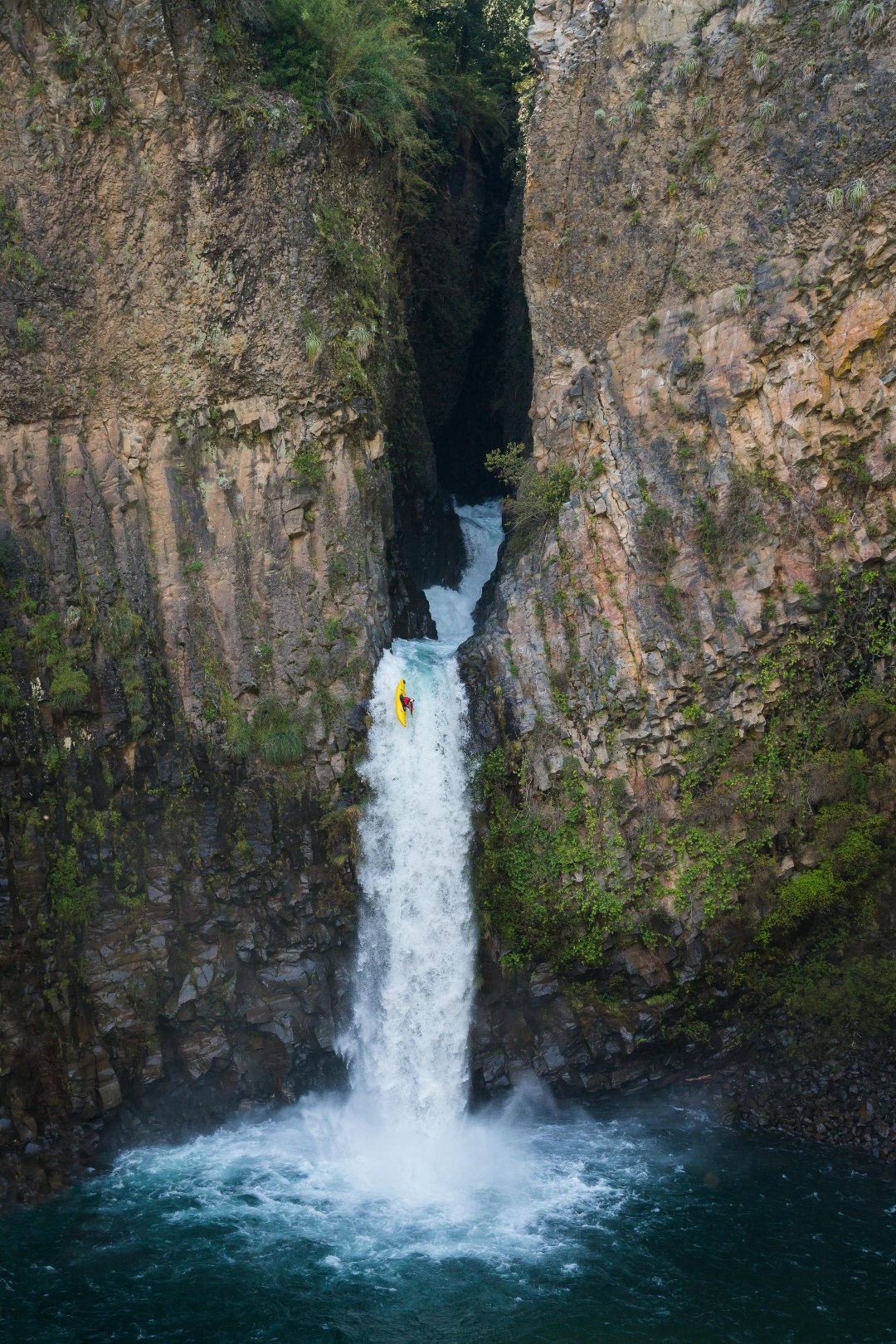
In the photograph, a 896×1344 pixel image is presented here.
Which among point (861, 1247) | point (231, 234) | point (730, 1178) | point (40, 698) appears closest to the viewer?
point (861, 1247)

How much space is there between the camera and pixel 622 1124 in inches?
689

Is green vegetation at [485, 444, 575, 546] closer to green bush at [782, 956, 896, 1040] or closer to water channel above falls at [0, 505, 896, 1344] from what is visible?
water channel above falls at [0, 505, 896, 1344]

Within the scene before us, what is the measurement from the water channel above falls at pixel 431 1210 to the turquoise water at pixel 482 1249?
1.4 inches

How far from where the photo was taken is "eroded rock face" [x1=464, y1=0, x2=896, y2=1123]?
16594mm

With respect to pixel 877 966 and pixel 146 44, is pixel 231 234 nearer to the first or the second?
pixel 146 44

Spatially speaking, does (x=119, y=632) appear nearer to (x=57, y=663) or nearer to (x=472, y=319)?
(x=57, y=663)

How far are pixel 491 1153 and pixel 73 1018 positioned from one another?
721 cm

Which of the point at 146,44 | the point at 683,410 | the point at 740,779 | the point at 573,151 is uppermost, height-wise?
the point at 146,44

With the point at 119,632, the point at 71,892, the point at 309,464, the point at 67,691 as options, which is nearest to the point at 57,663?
the point at 67,691

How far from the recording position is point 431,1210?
1491 cm

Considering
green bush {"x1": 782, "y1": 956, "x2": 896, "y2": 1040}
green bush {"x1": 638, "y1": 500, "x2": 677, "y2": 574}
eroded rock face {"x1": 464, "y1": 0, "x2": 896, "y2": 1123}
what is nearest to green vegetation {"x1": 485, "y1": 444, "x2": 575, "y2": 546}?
eroded rock face {"x1": 464, "y1": 0, "x2": 896, "y2": 1123}

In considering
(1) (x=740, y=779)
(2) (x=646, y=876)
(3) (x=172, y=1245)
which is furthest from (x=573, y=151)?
(3) (x=172, y=1245)

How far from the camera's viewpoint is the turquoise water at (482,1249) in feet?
41.7

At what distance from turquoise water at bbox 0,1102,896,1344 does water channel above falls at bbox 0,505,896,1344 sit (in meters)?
0.03
